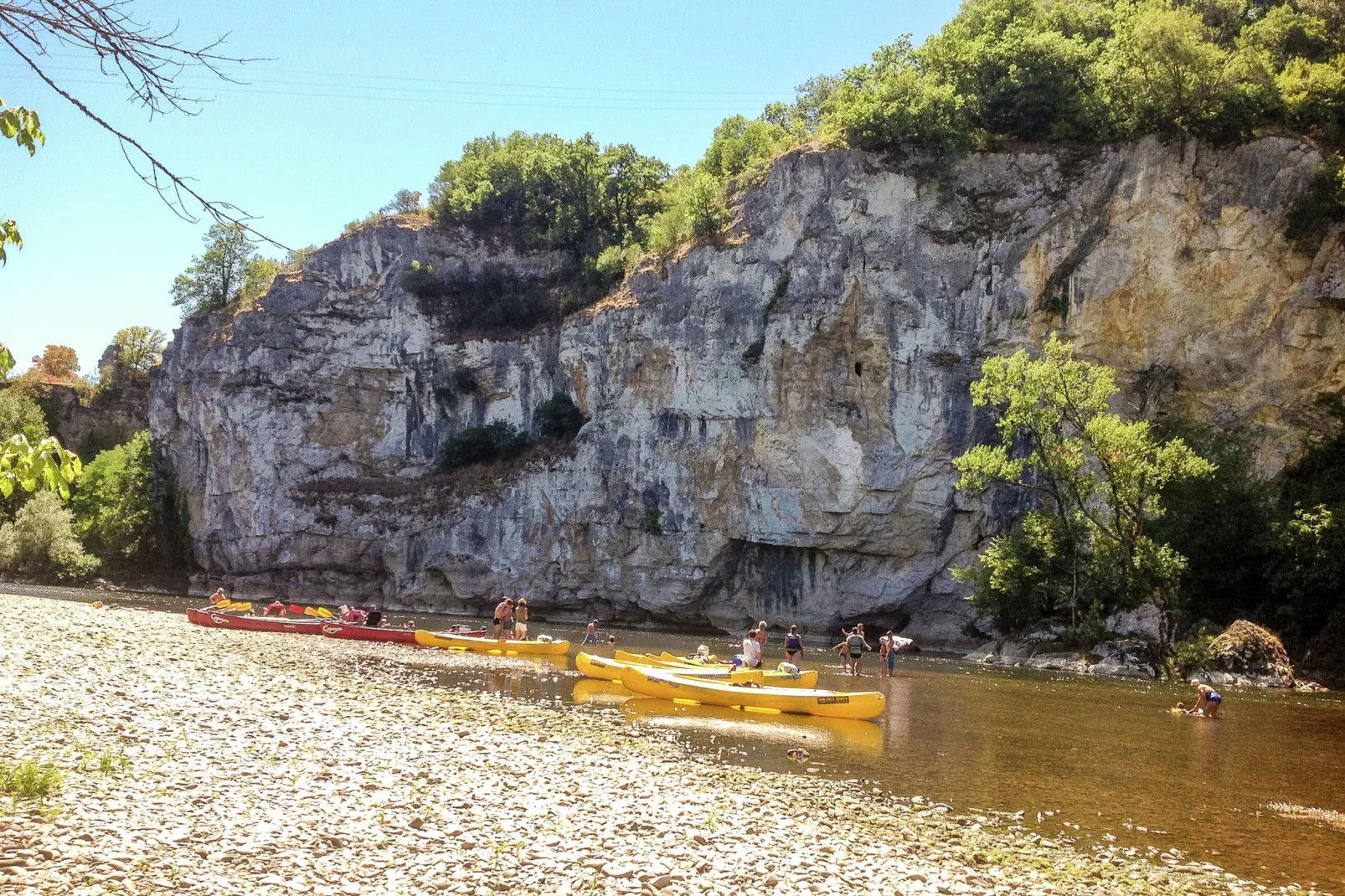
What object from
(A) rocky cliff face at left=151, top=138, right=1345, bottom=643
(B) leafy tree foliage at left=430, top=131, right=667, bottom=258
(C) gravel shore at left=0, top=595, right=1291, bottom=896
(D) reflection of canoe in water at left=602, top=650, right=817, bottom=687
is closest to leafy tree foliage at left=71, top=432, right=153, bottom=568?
(A) rocky cliff face at left=151, top=138, right=1345, bottom=643

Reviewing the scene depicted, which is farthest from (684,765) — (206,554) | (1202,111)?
(206,554)

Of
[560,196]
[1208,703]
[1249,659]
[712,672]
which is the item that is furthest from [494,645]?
[560,196]

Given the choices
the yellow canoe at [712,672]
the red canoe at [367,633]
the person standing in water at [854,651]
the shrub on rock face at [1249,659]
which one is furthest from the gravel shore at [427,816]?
the shrub on rock face at [1249,659]

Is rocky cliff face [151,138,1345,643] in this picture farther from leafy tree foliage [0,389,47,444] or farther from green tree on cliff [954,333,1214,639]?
leafy tree foliage [0,389,47,444]

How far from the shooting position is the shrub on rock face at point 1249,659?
80.3 feet

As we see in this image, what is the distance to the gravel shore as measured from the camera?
6309 millimetres

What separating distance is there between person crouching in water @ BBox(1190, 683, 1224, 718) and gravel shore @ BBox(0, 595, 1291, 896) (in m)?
10.5

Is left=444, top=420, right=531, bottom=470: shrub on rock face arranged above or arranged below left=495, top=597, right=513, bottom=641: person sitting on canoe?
above

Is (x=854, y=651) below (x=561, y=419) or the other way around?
below

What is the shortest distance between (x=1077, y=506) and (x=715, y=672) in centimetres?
1735

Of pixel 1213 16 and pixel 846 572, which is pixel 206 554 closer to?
pixel 846 572

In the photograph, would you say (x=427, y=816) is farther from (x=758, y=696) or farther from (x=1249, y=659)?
(x=1249, y=659)

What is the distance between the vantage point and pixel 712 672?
64.4 ft

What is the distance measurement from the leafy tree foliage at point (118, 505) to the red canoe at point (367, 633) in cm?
3112
